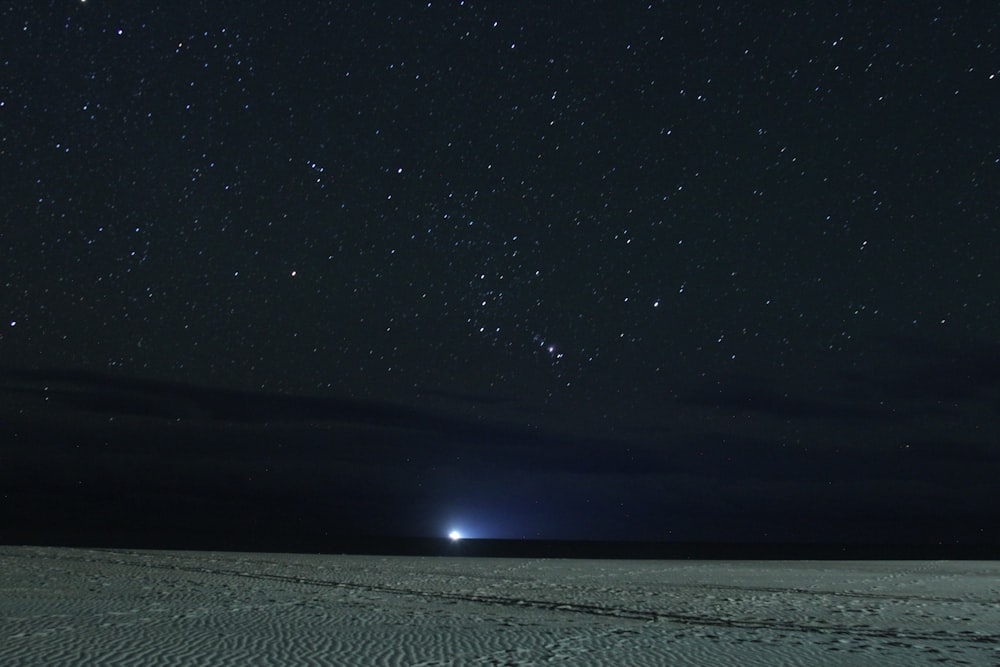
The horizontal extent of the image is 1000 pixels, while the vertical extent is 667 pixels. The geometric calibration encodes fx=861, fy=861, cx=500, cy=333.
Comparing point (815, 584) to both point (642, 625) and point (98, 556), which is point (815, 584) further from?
point (98, 556)

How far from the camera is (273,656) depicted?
13.8 metres

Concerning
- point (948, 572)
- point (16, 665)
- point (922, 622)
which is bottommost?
point (16, 665)

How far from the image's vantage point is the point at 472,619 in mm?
18656

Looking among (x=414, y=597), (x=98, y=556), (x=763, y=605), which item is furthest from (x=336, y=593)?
(x=98, y=556)

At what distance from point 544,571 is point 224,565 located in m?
13.4

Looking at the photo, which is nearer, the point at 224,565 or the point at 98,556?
the point at 224,565

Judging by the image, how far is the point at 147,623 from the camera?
55.6 feet

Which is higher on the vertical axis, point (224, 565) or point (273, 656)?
point (224, 565)

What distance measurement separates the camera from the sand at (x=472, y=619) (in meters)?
14.1

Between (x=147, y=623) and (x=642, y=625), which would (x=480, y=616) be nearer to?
(x=642, y=625)

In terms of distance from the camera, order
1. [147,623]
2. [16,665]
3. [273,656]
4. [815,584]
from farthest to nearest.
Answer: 1. [815,584]
2. [147,623]
3. [273,656]
4. [16,665]

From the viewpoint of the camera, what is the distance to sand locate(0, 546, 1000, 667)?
46.2ft

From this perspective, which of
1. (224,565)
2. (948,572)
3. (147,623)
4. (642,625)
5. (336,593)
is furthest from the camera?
(948,572)

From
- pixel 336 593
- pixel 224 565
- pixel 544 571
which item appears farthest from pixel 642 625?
pixel 224 565
